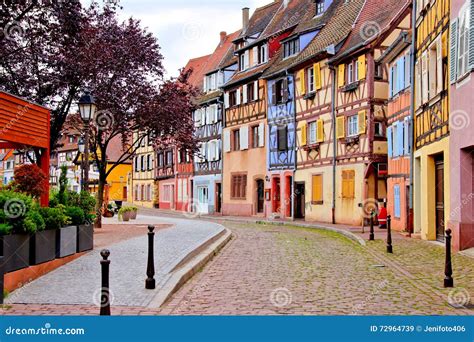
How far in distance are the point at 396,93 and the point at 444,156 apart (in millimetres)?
7861

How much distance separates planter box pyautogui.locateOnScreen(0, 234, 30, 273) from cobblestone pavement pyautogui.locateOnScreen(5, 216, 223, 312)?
0.32m

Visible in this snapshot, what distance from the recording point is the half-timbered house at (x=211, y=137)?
1769 inches

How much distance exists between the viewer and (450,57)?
1580cm

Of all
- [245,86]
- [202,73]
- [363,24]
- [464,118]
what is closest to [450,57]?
[464,118]

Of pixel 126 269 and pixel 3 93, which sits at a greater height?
pixel 3 93

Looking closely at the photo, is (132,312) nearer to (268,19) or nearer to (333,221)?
(333,221)

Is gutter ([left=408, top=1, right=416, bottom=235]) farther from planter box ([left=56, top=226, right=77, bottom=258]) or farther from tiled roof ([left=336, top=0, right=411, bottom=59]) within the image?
planter box ([left=56, top=226, right=77, bottom=258])

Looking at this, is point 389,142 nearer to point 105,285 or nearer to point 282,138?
point 282,138

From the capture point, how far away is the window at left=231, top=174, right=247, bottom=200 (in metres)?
40.8

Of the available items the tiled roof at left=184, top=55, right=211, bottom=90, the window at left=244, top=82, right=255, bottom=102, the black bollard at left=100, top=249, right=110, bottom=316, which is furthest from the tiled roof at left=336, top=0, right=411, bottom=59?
the tiled roof at left=184, top=55, right=211, bottom=90

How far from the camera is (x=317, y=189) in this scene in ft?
106

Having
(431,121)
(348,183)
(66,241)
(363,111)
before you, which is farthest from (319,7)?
(66,241)

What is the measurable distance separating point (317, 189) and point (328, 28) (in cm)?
816

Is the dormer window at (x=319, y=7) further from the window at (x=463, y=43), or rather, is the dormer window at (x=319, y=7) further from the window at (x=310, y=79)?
the window at (x=463, y=43)
